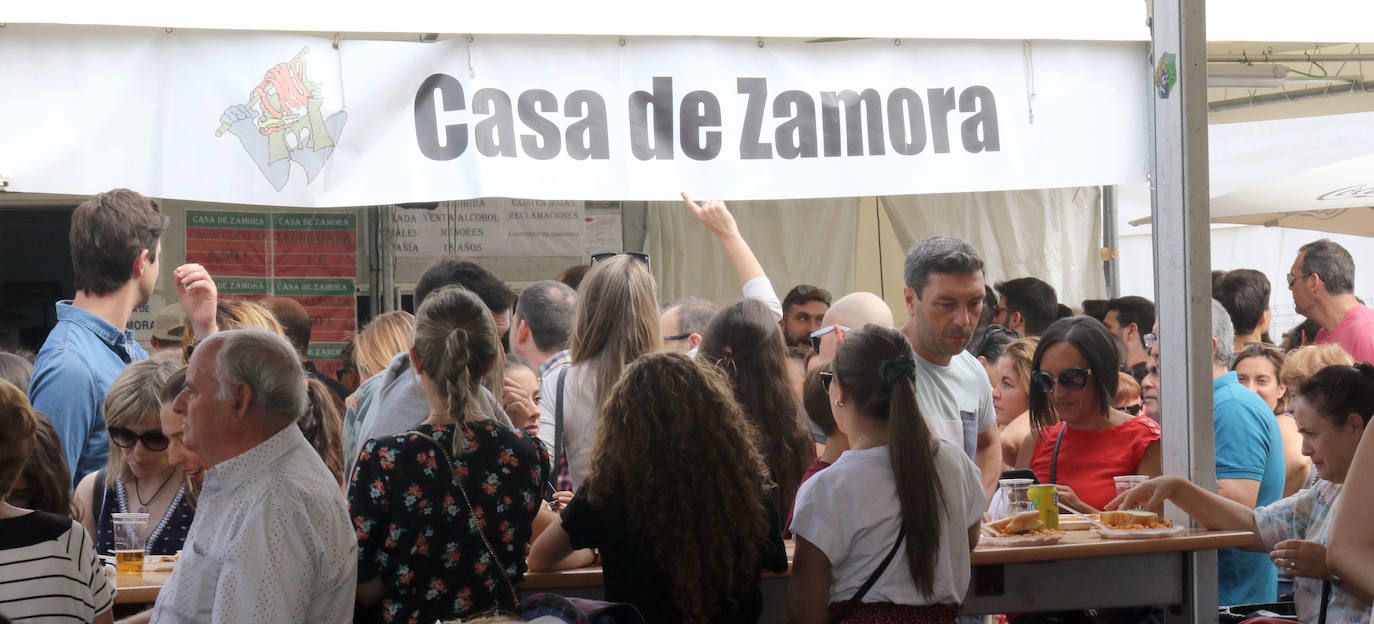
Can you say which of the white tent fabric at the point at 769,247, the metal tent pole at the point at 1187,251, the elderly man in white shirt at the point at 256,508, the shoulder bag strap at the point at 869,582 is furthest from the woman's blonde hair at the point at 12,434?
the white tent fabric at the point at 769,247

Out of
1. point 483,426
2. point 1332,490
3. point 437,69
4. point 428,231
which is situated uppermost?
point 437,69

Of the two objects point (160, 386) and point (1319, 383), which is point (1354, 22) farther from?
point (160, 386)

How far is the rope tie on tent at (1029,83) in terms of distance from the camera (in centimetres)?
542

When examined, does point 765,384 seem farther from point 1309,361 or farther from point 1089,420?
point 1309,361

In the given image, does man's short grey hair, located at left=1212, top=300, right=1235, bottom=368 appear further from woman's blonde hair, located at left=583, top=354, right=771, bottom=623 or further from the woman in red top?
woman's blonde hair, located at left=583, top=354, right=771, bottom=623

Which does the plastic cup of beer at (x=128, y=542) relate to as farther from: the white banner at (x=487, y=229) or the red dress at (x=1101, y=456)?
the white banner at (x=487, y=229)

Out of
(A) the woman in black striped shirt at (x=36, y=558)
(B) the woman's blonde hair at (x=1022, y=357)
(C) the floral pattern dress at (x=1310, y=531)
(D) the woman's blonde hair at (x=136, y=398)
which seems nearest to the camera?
(A) the woman in black striped shirt at (x=36, y=558)

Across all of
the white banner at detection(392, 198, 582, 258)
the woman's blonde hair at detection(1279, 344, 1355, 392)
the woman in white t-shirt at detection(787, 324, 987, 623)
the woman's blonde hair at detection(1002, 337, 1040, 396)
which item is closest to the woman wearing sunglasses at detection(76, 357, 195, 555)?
the woman in white t-shirt at detection(787, 324, 987, 623)

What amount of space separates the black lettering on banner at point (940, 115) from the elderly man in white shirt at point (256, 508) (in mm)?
3273

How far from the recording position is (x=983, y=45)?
212 inches

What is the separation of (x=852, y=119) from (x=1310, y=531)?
2459 mm

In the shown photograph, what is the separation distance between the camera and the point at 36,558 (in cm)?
278

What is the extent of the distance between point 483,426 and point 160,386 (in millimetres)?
1084

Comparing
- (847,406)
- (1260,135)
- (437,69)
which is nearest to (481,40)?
(437,69)
